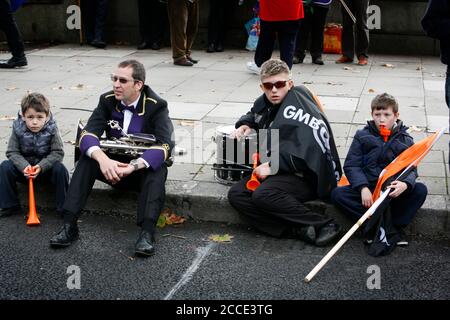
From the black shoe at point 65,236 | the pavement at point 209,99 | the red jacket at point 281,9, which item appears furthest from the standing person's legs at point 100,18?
the black shoe at point 65,236

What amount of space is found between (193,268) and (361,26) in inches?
268

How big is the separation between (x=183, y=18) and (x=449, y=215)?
6.27 meters

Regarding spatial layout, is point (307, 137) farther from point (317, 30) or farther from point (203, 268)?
point (317, 30)

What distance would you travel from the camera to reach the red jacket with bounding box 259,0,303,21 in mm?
8906

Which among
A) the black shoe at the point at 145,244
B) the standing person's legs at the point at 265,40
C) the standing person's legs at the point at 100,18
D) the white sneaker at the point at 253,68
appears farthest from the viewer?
the standing person's legs at the point at 100,18

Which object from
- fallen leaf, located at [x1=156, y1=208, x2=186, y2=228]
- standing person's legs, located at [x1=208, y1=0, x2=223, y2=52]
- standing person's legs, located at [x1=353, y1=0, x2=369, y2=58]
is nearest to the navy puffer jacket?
fallen leaf, located at [x1=156, y1=208, x2=186, y2=228]

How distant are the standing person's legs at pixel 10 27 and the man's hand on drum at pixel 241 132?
5.82m

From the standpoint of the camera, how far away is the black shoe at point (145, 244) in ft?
15.8

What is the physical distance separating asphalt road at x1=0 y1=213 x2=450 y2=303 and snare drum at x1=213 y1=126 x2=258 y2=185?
447 millimetres

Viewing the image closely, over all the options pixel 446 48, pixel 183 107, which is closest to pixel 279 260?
pixel 446 48

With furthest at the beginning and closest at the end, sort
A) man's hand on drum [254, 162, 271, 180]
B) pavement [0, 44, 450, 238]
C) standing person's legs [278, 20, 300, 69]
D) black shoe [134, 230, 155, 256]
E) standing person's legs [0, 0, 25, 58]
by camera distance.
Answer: standing person's legs [0, 0, 25, 58] → standing person's legs [278, 20, 300, 69] → pavement [0, 44, 450, 238] → man's hand on drum [254, 162, 271, 180] → black shoe [134, 230, 155, 256]

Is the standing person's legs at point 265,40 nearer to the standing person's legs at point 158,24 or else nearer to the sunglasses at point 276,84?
the standing person's legs at point 158,24

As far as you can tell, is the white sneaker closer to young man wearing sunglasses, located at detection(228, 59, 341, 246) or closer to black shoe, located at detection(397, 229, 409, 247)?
young man wearing sunglasses, located at detection(228, 59, 341, 246)

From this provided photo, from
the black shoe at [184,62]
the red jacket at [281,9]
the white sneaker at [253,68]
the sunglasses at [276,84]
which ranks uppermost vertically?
the red jacket at [281,9]
